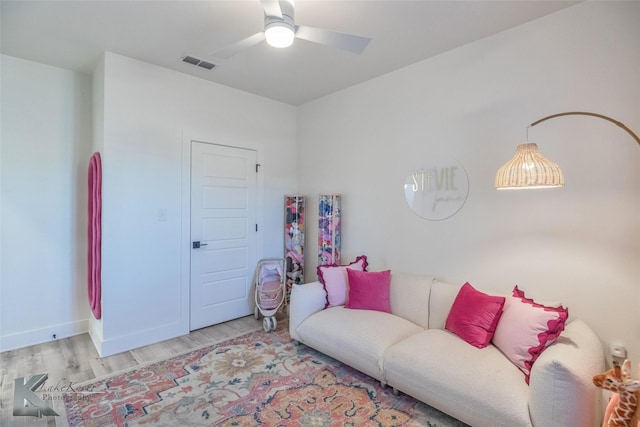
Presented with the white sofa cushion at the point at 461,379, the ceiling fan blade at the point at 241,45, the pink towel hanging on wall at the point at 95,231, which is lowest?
the white sofa cushion at the point at 461,379

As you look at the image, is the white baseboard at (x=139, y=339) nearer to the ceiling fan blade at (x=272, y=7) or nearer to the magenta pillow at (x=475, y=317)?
the magenta pillow at (x=475, y=317)

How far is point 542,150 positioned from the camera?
2312mm

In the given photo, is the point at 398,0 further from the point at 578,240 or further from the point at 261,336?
the point at 261,336

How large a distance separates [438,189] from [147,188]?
2918 mm

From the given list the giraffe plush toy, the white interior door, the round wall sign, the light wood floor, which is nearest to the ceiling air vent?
the white interior door

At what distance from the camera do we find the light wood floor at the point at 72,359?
7.88 feet

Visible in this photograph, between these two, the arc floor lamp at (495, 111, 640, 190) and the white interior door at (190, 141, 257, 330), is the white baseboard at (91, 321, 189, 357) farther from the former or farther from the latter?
the arc floor lamp at (495, 111, 640, 190)

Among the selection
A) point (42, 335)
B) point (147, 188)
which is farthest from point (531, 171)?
point (42, 335)

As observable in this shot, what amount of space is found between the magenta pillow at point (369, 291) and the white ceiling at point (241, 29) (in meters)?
2.14

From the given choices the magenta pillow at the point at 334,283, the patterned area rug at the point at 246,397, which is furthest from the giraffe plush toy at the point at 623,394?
the magenta pillow at the point at 334,283

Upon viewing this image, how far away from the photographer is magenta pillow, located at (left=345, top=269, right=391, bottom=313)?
9.53ft

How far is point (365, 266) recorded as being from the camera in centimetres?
336

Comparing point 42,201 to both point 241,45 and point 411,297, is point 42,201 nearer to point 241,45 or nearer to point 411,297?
point 241,45

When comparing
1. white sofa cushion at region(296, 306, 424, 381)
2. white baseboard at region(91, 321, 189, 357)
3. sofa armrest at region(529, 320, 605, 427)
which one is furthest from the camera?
white baseboard at region(91, 321, 189, 357)
